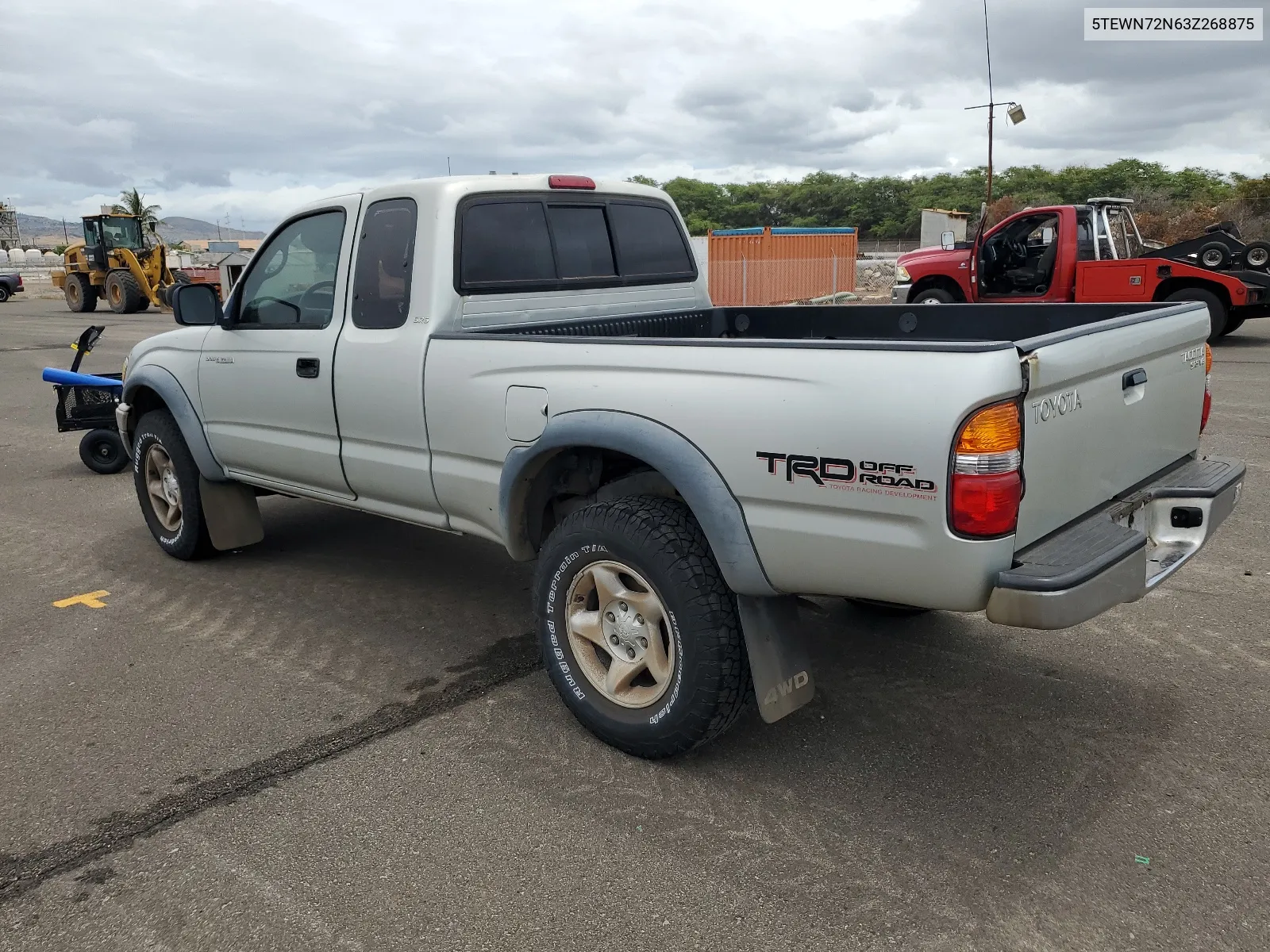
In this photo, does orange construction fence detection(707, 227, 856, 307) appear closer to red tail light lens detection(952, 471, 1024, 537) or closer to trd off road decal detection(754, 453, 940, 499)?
trd off road decal detection(754, 453, 940, 499)

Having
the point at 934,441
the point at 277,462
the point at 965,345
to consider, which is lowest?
the point at 277,462

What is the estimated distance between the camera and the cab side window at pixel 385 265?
13.6ft

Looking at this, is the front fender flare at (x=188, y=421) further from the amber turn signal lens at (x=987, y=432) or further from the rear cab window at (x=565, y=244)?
the amber turn signal lens at (x=987, y=432)

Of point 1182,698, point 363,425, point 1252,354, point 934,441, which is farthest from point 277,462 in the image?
point 1252,354

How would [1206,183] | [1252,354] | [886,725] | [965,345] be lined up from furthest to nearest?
[1206,183]
[1252,354]
[886,725]
[965,345]

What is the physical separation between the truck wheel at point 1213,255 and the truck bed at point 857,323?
1055 centimetres

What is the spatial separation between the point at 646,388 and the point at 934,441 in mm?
958

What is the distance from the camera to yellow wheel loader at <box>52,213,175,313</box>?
28812 millimetres

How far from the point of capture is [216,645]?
4457 mm

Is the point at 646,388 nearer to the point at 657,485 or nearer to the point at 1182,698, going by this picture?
the point at 657,485

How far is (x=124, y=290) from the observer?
28828 millimetres

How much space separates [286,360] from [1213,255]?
41.5ft

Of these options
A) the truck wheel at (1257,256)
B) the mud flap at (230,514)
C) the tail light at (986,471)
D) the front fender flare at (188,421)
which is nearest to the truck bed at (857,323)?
the tail light at (986,471)

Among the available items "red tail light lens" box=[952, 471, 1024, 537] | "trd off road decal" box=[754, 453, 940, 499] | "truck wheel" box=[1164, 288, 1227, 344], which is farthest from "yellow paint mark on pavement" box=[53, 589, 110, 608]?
"truck wheel" box=[1164, 288, 1227, 344]
